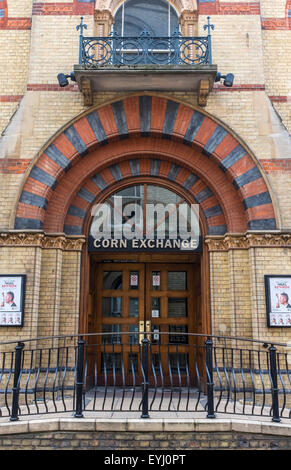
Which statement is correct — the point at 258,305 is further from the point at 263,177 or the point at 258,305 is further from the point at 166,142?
the point at 166,142

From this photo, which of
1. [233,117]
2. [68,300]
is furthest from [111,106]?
[68,300]

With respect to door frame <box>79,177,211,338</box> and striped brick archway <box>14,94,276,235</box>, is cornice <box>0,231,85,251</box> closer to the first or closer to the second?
striped brick archway <box>14,94,276,235</box>

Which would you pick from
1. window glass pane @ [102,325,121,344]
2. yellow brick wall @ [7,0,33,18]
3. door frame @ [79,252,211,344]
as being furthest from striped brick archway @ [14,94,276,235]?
yellow brick wall @ [7,0,33,18]

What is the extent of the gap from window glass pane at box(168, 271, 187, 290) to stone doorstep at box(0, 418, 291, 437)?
13.8 feet

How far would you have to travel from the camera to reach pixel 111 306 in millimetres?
9430

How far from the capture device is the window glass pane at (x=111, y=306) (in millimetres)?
9367

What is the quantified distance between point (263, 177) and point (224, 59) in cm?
294

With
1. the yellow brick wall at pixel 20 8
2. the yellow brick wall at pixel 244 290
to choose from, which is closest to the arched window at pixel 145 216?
the yellow brick wall at pixel 244 290

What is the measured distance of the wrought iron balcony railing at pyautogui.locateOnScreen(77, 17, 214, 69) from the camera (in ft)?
27.8

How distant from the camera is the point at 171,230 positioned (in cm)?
880

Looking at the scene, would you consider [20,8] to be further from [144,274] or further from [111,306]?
[111,306]

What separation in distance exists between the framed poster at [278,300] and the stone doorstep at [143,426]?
8.18 ft

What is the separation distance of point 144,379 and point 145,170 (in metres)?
4.81

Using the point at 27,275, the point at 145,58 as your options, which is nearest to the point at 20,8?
the point at 145,58
